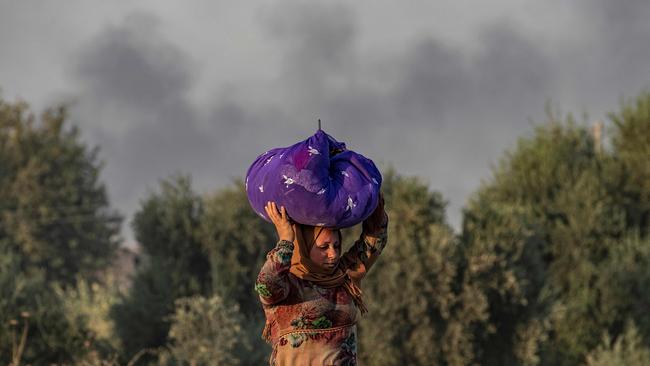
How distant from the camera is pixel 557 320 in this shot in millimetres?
28250

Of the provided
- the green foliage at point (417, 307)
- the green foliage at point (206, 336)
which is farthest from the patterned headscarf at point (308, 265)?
the green foliage at point (417, 307)

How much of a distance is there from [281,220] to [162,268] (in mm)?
22501

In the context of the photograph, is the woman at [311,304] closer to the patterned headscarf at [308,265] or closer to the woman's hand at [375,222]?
the patterned headscarf at [308,265]

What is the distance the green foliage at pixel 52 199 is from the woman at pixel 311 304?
132 feet

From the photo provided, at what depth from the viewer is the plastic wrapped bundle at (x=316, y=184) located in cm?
734

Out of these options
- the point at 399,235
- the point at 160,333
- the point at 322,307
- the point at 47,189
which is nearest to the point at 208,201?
the point at 160,333

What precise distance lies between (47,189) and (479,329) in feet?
92.0

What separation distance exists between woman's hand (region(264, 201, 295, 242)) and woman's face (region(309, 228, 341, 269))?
28 cm

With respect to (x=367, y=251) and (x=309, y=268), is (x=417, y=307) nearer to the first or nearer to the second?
(x=367, y=251)

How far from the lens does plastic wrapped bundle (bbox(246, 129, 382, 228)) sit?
24.1 ft

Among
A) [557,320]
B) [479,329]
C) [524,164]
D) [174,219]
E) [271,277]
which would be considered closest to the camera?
[271,277]

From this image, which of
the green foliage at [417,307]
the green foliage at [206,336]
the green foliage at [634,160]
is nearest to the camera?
the green foliage at [206,336]

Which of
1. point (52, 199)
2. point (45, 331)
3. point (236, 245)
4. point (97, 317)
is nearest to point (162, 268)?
point (236, 245)

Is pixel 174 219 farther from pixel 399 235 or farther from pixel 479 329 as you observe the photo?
pixel 479 329
